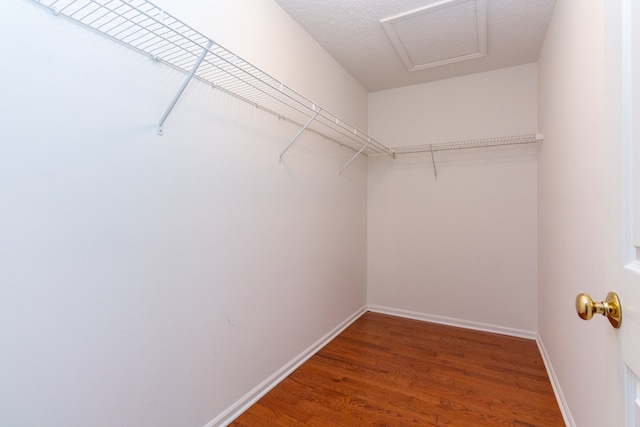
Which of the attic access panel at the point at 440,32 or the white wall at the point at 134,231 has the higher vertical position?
the attic access panel at the point at 440,32

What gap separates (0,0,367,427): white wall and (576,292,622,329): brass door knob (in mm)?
1345

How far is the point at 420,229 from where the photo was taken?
9.74 feet

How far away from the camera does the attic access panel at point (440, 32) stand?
6.14 ft

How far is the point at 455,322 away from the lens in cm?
282

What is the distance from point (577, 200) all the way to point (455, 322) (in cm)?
183

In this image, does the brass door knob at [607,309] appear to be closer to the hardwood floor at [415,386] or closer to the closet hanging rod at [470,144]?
the hardwood floor at [415,386]

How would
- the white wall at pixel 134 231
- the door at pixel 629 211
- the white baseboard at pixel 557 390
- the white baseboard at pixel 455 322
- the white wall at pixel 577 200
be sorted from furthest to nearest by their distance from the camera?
the white baseboard at pixel 455 322, the white baseboard at pixel 557 390, the white wall at pixel 577 200, the white wall at pixel 134 231, the door at pixel 629 211

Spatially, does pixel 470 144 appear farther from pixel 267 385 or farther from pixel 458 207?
pixel 267 385

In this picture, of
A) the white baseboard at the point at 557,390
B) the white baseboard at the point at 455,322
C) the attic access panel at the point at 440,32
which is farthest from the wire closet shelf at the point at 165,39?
the white baseboard at the point at 455,322

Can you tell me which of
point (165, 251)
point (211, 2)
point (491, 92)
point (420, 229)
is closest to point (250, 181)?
point (165, 251)

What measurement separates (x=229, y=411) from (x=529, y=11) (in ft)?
9.86

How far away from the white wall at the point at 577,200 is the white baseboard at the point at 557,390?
49 millimetres

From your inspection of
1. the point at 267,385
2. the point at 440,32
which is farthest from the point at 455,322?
the point at 440,32

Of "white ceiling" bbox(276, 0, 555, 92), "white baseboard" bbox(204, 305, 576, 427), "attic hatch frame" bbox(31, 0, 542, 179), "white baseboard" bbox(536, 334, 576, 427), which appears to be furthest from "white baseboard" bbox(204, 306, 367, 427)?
"white ceiling" bbox(276, 0, 555, 92)
